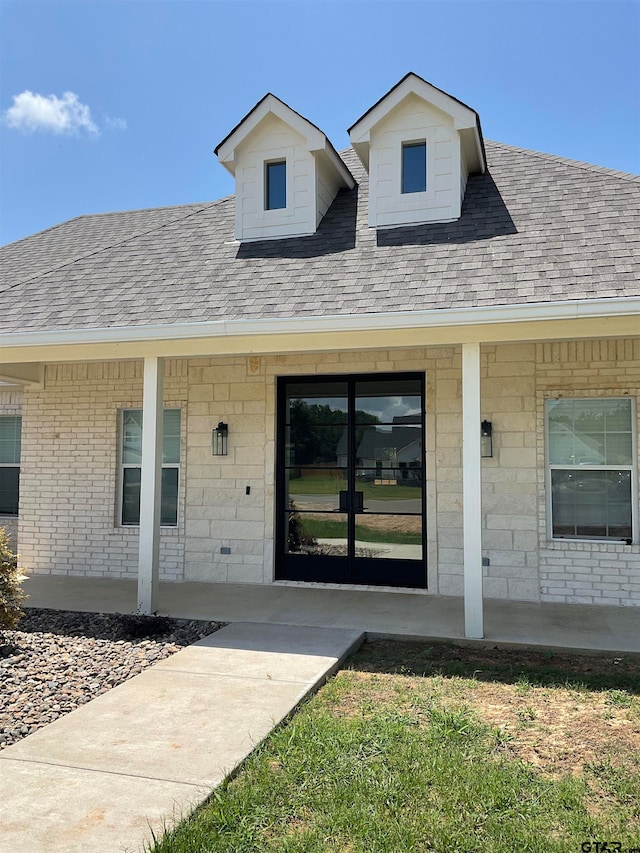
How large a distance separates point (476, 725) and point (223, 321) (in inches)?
165

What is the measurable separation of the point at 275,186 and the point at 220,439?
363cm

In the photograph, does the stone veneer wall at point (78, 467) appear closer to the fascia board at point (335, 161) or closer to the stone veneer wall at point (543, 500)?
the fascia board at point (335, 161)

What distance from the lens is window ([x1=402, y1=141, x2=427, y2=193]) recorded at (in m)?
8.23

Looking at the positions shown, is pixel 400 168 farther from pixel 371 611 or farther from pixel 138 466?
pixel 371 611

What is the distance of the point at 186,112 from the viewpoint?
1216cm

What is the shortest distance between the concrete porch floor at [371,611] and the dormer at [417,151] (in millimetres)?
4679

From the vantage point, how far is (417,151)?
8.38 meters

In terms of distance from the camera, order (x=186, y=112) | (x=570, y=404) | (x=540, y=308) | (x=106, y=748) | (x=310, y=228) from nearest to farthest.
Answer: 1. (x=106, y=748)
2. (x=540, y=308)
3. (x=570, y=404)
4. (x=310, y=228)
5. (x=186, y=112)

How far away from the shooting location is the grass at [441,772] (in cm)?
275

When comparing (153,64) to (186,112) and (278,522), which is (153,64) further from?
(278,522)

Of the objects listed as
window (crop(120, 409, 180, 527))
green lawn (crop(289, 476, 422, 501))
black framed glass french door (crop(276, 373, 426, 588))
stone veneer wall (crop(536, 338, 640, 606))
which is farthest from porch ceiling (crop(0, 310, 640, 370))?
green lawn (crop(289, 476, 422, 501))

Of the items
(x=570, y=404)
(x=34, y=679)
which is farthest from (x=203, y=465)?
(x=570, y=404)

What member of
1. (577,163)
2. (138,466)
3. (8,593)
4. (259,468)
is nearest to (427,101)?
(577,163)

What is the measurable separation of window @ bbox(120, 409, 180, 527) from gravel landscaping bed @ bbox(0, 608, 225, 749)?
86.2 inches
